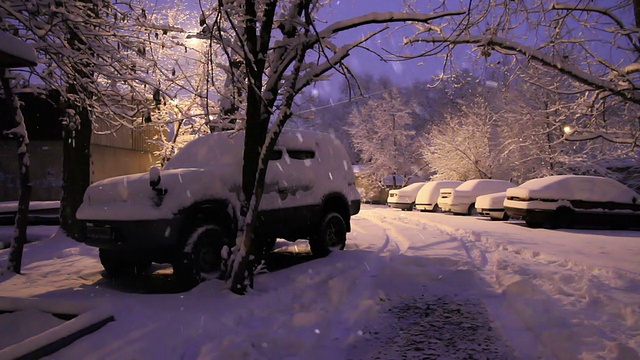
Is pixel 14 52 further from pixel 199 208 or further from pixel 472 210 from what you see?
pixel 472 210

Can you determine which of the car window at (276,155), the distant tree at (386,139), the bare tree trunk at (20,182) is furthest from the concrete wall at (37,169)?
the distant tree at (386,139)

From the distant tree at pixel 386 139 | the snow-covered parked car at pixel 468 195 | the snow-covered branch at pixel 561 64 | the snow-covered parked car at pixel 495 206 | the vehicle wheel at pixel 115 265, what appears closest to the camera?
the vehicle wheel at pixel 115 265

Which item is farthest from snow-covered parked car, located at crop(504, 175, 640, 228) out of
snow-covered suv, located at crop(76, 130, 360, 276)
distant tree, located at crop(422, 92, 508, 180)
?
distant tree, located at crop(422, 92, 508, 180)

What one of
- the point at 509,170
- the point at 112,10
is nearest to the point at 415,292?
the point at 112,10

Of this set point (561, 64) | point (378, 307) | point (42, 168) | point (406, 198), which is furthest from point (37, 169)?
point (561, 64)

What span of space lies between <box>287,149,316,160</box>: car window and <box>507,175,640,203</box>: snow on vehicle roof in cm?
752

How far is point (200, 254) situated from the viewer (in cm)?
516

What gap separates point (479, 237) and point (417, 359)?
6.94 metres

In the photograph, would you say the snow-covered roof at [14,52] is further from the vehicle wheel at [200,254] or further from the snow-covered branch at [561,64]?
the snow-covered branch at [561,64]

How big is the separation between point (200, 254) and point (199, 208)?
578 millimetres

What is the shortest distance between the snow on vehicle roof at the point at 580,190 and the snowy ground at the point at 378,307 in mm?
4296

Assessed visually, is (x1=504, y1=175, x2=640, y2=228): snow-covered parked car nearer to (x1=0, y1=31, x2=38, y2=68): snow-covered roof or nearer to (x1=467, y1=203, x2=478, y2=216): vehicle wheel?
(x1=467, y1=203, x2=478, y2=216): vehicle wheel

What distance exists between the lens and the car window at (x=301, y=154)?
707 cm

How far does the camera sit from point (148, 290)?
529cm
